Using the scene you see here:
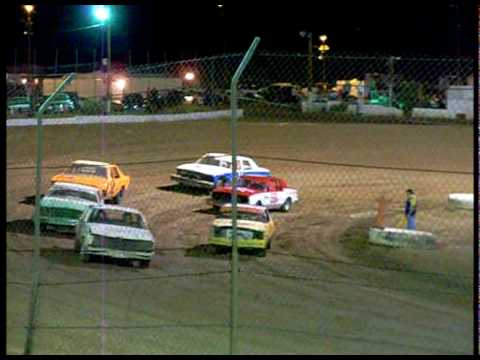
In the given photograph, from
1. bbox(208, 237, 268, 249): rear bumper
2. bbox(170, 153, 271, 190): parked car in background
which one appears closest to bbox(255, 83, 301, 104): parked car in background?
bbox(170, 153, 271, 190): parked car in background

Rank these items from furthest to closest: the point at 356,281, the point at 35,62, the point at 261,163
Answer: the point at 35,62, the point at 261,163, the point at 356,281

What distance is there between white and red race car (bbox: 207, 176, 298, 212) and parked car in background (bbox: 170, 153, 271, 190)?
0.38 m

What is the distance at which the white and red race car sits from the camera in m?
12.5

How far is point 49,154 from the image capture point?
62.4ft

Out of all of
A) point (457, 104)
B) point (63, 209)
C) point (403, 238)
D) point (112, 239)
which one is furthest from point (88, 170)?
point (457, 104)

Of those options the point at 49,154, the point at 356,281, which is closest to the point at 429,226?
the point at 356,281

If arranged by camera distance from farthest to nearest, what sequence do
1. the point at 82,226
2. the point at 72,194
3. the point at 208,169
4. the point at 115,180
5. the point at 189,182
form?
the point at 189,182 → the point at 208,169 → the point at 115,180 → the point at 72,194 → the point at 82,226

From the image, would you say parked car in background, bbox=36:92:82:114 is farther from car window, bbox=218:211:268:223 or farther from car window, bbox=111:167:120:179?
car window, bbox=218:211:268:223

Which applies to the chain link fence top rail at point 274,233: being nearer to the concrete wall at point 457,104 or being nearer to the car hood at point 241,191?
the concrete wall at point 457,104

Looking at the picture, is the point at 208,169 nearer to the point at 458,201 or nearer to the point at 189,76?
the point at 189,76

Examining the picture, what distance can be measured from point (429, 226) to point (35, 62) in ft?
55.9

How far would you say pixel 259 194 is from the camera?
42.4 ft

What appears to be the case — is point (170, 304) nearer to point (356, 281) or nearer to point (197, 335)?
point (197, 335)

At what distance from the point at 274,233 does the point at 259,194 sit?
1.41 m
